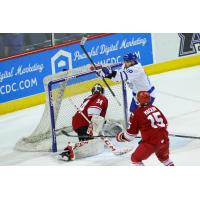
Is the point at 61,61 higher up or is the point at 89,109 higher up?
the point at 61,61

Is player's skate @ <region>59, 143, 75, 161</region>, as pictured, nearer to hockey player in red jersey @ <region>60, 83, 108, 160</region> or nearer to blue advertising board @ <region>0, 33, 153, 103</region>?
hockey player in red jersey @ <region>60, 83, 108, 160</region>

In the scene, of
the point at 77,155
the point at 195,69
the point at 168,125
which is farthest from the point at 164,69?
the point at 77,155

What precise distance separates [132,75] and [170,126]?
16.2 inches

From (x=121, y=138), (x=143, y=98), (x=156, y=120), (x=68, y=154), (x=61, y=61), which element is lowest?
(x=68, y=154)

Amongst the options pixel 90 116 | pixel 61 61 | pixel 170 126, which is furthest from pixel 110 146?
pixel 61 61

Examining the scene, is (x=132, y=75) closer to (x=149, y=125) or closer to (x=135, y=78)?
(x=135, y=78)

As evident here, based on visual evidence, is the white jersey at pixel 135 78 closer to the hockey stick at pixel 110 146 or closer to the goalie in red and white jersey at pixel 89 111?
the goalie in red and white jersey at pixel 89 111

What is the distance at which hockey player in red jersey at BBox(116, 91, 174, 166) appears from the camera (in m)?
4.49

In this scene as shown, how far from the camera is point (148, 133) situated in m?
4.49

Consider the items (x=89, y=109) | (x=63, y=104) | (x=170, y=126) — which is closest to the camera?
(x=170, y=126)

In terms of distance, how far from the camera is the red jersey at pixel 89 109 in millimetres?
4961

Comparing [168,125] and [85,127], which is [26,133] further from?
[168,125]

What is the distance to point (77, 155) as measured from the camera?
4.85 meters

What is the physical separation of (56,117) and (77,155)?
14.0 inches
